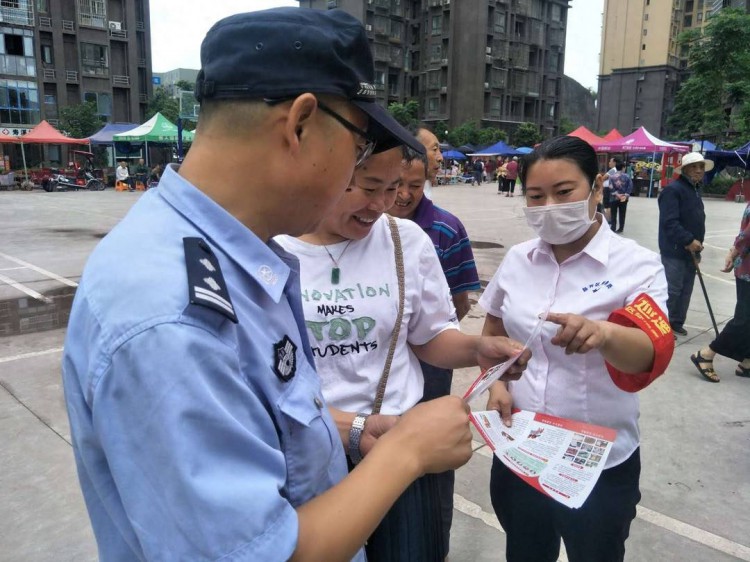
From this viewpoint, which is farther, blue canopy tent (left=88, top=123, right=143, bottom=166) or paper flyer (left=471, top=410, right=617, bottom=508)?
blue canopy tent (left=88, top=123, right=143, bottom=166)

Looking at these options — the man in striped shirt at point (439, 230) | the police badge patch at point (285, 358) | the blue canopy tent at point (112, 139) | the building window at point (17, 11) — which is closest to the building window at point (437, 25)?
the building window at point (17, 11)

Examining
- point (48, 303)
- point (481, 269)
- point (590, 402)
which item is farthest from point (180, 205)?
point (481, 269)

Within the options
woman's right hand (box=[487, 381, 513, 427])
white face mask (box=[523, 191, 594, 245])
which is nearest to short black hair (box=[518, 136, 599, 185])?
white face mask (box=[523, 191, 594, 245])

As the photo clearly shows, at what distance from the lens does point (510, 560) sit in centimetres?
208

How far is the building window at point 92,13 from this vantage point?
37719mm

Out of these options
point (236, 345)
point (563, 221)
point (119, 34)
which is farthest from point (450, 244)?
point (119, 34)

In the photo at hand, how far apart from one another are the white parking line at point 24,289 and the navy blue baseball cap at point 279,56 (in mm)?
6911

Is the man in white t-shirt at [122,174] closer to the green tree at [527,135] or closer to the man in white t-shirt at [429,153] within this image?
the man in white t-shirt at [429,153]

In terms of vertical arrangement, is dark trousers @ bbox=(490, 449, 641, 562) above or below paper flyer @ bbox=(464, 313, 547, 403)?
below

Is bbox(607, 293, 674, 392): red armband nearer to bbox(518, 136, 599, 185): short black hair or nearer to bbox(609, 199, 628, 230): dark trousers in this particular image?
bbox(518, 136, 599, 185): short black hair

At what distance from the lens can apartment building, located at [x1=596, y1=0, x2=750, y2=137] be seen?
66.5 metres

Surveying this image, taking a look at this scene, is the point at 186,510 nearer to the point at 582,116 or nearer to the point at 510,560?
the point at 510,560

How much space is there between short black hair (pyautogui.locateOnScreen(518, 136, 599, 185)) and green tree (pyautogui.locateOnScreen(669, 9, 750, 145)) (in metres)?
31.3

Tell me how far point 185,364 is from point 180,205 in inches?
11.4
